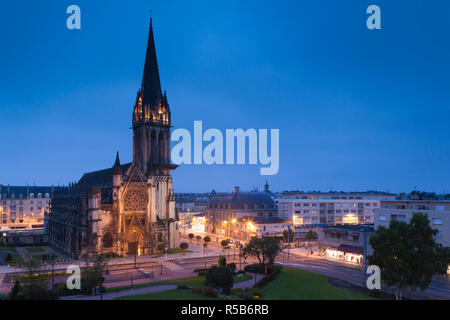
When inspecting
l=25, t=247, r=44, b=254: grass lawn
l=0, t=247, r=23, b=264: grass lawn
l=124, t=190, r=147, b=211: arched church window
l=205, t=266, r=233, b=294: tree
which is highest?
l=124, t=190, r=147, b=211: arched church window

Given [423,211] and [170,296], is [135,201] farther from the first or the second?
[423,211]

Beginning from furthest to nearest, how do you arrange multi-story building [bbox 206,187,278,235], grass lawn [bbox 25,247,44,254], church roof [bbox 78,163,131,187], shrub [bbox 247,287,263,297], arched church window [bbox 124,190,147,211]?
multi-story building [bbox 206,187,278,235] < grass lawn [bbox 25,247,44,254] < church roof [bbox 78,163,131,187] < arched church window [bbox 124,190,147,211] < shrub [bbox 247,287,263,297]

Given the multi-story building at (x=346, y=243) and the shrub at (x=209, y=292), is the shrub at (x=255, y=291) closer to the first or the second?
the shrub at (x=209, y=292)

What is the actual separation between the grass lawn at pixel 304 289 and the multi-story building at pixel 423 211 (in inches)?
550

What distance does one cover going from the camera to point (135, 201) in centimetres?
8088

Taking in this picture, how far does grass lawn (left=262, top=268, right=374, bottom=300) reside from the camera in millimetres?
41094

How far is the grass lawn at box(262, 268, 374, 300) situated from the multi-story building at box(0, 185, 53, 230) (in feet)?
359

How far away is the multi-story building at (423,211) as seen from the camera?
181 feet

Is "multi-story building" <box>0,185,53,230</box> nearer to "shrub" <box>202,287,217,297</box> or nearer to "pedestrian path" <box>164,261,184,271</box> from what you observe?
"pedestrian path" <box>164,261,184,271</box>

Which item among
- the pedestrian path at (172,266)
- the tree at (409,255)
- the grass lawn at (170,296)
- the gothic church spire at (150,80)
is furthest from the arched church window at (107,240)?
the tree at (409,255)

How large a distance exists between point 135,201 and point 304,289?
48537 mm

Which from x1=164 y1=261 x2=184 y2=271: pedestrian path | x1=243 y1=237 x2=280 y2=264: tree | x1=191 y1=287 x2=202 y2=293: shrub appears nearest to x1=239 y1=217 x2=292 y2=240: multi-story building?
x1=164 y1=261 x2=184 y2=271: pedestrian path

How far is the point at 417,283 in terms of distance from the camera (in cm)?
4003
